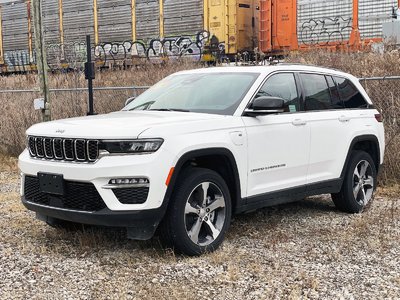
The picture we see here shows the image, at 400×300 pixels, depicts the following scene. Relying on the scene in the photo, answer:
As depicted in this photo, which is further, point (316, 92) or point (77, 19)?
point (77, 19)

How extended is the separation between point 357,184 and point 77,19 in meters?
19.8

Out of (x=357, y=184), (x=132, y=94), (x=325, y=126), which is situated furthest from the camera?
(x=132, y=94)

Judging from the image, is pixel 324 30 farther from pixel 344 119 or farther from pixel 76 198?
pixel 76 198

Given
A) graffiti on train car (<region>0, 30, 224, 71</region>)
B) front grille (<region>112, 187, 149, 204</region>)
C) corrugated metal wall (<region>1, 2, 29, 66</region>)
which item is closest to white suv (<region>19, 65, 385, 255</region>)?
front grille (<region>112, 187, 149, 204</region>)

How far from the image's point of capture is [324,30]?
17.8 m

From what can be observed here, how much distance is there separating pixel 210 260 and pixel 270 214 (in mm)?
1967

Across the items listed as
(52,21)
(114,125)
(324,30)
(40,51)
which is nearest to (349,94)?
(114,125)

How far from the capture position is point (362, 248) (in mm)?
5129

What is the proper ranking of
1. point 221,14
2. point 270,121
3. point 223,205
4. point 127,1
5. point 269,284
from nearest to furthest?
point 269,284, point 223,205, point 270,121, point 221,14, point 127,1

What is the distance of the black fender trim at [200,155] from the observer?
14.7 ft

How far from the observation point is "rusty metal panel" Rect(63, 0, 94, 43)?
23.5 m

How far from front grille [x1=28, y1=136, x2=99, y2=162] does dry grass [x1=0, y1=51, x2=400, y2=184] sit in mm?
5151

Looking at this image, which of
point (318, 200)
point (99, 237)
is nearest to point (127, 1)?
point (318, 200)

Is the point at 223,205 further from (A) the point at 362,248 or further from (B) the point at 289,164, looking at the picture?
(A) the point at 362,248
